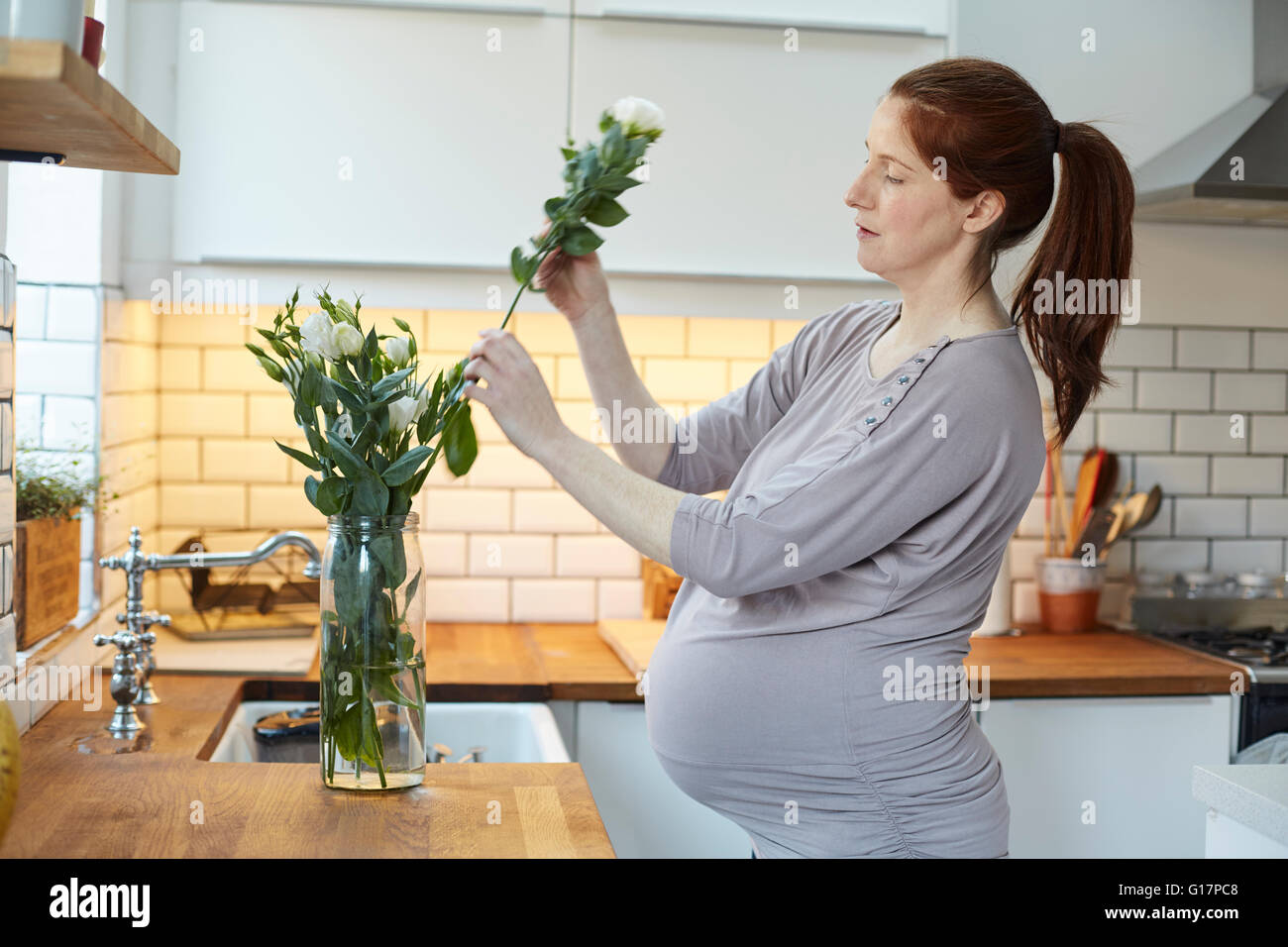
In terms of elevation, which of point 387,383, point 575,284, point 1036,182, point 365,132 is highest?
point 365,132

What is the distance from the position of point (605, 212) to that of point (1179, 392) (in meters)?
1.87

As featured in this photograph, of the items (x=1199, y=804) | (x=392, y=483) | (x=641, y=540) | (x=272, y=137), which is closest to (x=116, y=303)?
(x=272, y=137)

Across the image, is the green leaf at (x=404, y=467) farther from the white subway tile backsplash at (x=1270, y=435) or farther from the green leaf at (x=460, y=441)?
the white subway tile backsplash at (x=1270, y=435)

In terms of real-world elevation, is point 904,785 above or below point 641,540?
below

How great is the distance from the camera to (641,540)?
1.24m

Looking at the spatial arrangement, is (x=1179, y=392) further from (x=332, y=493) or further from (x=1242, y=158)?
(x=332, y=493)

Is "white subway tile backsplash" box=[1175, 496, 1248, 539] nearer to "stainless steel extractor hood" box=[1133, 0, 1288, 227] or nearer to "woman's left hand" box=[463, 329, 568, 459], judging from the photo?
"stainless steel extractor hood" box=[1133, 0, 1288, 227]

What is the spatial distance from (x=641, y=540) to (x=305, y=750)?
820 mm

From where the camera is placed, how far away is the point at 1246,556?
8.87 feet

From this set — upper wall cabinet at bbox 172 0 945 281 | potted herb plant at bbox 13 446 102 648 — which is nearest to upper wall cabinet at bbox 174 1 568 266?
upper wall cabinet at bbox 172 0 945 281

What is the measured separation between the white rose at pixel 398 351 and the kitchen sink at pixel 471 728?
0.78 m

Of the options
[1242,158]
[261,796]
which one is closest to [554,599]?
[261,796]
